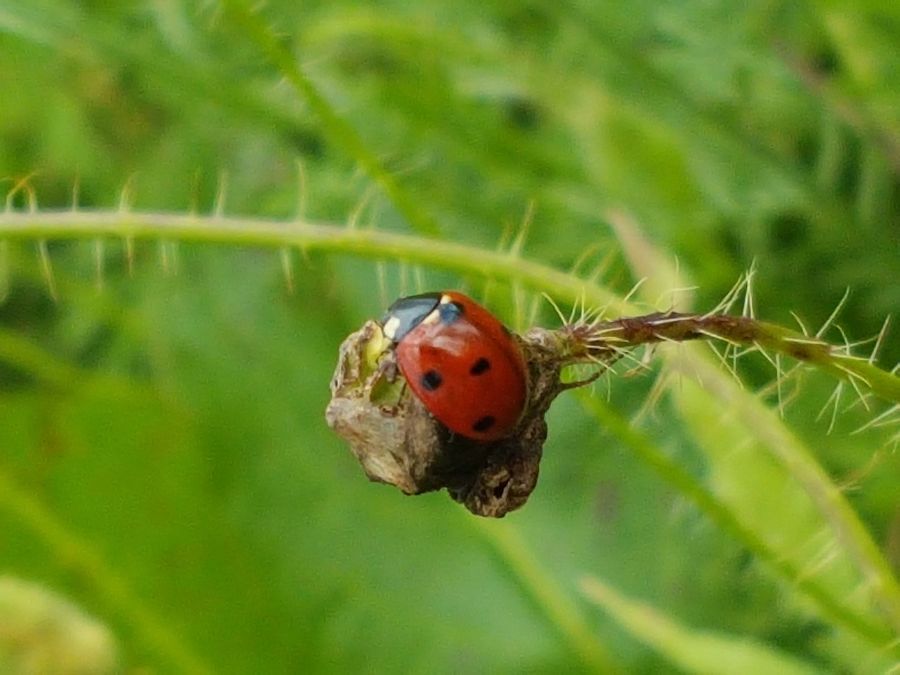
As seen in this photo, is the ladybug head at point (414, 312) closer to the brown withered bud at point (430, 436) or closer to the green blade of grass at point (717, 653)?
the brown withered bud at point (430, 436)

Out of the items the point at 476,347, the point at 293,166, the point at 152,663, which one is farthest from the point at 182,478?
the point at 476,347

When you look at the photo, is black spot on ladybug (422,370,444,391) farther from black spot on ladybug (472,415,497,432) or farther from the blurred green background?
the blurred green background

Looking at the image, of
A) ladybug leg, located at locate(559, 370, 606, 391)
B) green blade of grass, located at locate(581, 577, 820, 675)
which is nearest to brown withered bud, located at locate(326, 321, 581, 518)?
ladybug leg, located at locate(559, 370, 606, 391)

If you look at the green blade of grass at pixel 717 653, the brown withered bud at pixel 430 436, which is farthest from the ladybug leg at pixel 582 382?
the green blade of grass at pixel 717 653

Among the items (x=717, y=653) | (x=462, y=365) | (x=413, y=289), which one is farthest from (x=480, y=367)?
(x=413, y=289)

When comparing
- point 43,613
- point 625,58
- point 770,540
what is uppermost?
point 625,58

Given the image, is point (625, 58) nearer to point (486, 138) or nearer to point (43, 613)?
point (486, 138)
